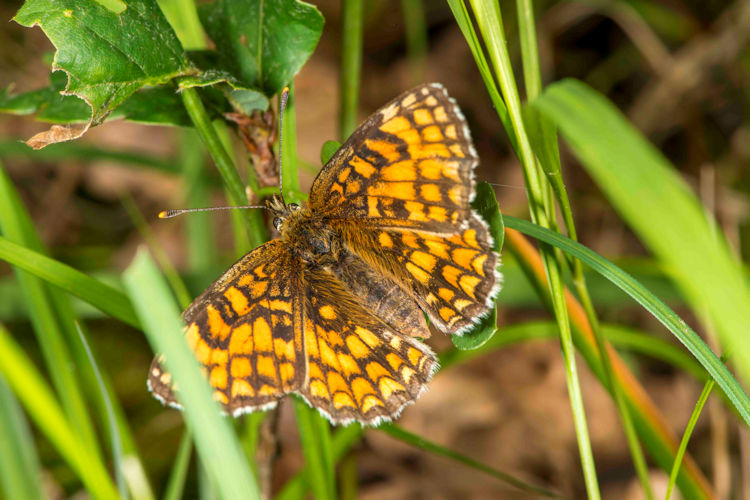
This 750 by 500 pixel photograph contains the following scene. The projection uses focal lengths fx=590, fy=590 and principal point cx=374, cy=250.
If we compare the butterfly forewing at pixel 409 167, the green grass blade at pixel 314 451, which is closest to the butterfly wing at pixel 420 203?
the butterfly forewing at pixel 409 167

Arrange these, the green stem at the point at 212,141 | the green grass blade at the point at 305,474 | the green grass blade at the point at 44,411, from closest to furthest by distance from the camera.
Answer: the green grass blade at the point at 44,411 < the green stem at the point at 212,141 < the green grass blade at the point at 305,474

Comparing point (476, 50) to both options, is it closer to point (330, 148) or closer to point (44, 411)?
point (330, 148)

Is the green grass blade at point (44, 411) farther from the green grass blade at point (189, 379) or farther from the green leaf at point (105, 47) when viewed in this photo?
the green leaf at point (105, 47)

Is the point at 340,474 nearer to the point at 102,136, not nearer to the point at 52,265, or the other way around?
the point at 52,265

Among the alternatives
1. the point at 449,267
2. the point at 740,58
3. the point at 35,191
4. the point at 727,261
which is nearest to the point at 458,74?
the point at 740,58

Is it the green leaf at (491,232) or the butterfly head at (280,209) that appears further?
the butterfly head at (280,209)

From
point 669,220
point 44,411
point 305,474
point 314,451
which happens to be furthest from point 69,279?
point 669,220
